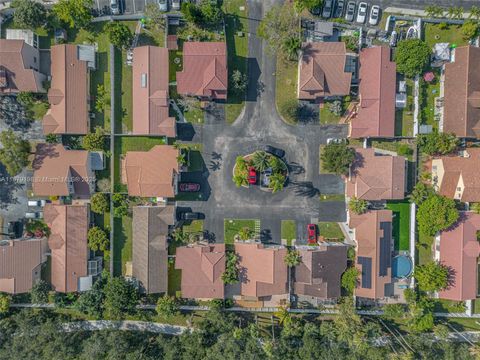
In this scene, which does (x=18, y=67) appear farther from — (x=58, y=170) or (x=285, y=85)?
(x=285, y=85)

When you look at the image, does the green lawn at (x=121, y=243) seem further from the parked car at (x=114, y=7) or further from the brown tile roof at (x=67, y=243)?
the parked car at (x=114, y=7)

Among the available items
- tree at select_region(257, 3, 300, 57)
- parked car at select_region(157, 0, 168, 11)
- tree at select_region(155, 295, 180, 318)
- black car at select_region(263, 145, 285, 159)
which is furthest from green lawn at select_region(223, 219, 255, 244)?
parked car at select_region(157, 0, 168, 11)

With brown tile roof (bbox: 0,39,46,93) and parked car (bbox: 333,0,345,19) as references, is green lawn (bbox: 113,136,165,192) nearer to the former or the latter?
brown tile roof (bbox: 0,39,46,93)

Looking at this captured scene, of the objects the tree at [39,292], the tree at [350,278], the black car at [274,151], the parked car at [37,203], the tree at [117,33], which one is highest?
the tree at [117,33]

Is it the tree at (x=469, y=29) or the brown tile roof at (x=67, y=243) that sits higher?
the tree at (x=469, y=29)

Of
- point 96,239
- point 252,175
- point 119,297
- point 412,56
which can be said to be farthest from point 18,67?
point 412,56

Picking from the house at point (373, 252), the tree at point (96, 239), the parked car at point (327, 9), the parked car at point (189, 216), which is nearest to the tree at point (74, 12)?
the tree at point (96, 239)
